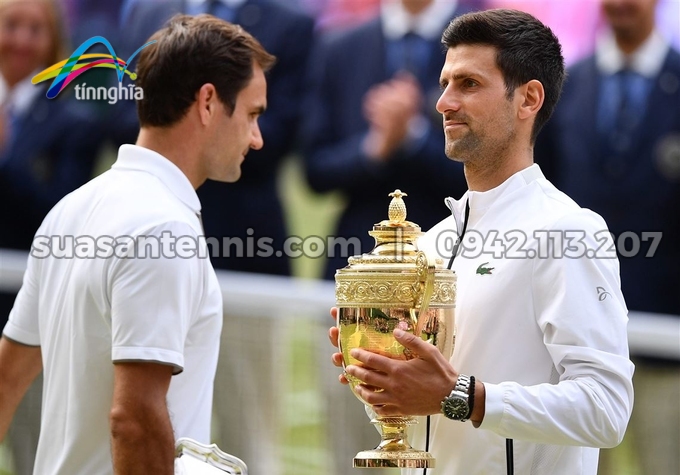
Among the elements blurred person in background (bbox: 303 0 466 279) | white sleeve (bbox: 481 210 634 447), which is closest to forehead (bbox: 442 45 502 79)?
white sleeve (bbox: 481 210 634 447)

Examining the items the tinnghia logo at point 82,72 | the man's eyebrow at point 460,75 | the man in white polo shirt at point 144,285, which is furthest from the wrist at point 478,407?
the tinnghia logo at point 82,72

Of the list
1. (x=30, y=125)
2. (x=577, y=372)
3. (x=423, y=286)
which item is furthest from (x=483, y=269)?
(x=30, y=125)

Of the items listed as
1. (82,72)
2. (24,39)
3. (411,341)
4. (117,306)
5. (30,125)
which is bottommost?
(411,341)

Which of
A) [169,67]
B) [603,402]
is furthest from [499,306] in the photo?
[169,67]

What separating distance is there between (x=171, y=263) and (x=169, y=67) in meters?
0.66

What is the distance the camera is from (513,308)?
255cm

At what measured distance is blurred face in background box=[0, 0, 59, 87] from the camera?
274 inches

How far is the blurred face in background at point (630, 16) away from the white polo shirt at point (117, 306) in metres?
3.39

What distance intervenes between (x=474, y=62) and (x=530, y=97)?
6.6 inches

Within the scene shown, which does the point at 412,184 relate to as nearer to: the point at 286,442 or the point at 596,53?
the point at 596,53

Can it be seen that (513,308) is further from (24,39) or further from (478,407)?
(24,39)

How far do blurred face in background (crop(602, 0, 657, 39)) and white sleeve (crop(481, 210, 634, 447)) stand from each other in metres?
3.35

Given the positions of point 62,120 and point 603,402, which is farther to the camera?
point 62,120

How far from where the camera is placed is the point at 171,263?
2.56 metres
